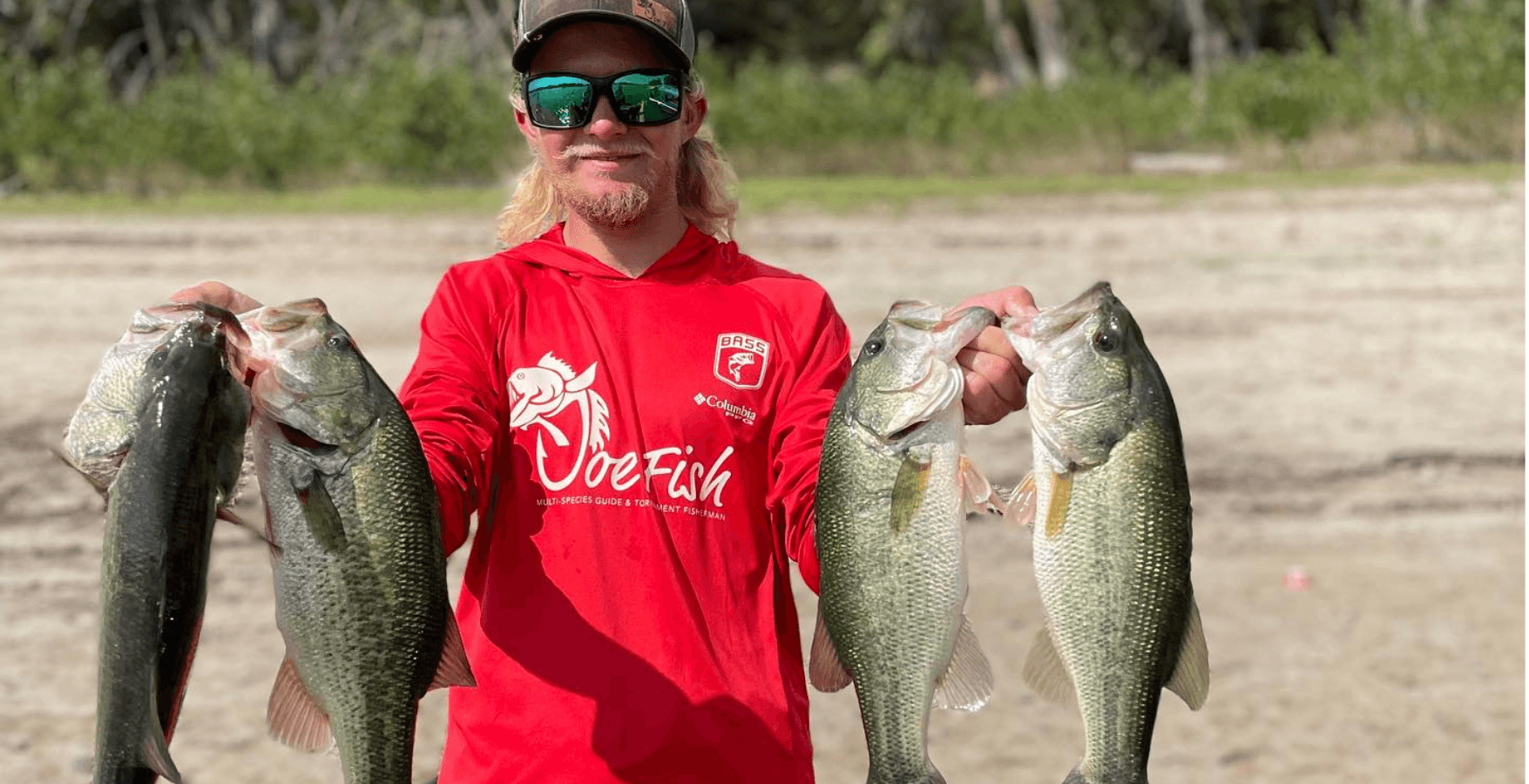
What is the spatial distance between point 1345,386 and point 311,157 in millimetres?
20691

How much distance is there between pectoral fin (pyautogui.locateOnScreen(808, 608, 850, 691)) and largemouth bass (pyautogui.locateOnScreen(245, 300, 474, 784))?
0.64 metres

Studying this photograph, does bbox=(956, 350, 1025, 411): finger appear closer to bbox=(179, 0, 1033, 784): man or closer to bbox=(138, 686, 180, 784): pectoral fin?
bbox=(179, 0, 1033, 784): man

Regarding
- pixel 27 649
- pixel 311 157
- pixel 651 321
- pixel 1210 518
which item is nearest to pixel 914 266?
pixel 1210 518

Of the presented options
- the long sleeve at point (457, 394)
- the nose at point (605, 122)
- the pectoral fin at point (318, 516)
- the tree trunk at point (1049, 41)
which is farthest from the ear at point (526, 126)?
the tree trunk at point (1049, 41)

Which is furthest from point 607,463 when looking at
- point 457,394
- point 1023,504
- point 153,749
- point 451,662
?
point 153,749

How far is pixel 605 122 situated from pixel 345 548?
1091mm

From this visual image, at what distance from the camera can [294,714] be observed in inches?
118

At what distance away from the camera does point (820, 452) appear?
3359 mm

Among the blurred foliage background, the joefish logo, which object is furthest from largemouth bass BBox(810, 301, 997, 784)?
the blurred foliage background

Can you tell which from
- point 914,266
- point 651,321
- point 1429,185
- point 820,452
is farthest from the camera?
point 1429,185

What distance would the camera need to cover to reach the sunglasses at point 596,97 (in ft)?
12.0

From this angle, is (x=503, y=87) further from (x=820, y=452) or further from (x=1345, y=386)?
(x=820, y=452)

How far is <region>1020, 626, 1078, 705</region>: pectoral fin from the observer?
3.19 m

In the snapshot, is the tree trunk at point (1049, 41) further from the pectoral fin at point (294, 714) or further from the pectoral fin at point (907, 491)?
the pectoral fin at point (294, 714)
